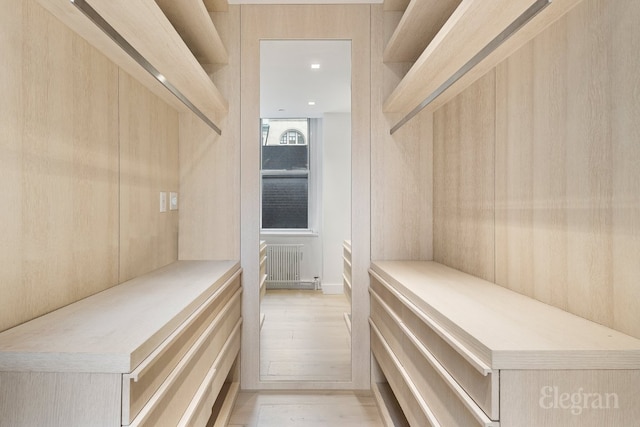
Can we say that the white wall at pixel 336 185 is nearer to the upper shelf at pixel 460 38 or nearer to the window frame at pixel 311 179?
the window frame at pixel 311 179

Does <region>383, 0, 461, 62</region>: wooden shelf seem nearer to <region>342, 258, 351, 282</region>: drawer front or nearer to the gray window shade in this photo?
the gray window shade

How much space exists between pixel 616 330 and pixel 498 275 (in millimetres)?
644

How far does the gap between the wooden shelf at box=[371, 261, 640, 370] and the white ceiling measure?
1.42 metres

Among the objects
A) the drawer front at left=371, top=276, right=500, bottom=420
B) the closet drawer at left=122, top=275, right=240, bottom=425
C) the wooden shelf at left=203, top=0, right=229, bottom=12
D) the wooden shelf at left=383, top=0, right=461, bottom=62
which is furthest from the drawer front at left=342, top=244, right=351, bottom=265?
the wooden shelf at left=203, top=0, right=229, bottom=12

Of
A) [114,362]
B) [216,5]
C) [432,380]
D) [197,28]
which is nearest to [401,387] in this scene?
[432,380]

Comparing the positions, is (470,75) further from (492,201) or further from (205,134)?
(205,134)

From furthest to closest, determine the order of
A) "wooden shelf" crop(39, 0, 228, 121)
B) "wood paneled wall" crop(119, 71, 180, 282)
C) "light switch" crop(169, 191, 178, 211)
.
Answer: "light switch" crop(169, 191, 178, 211)
"wood paneled wall" crop(119, 71, 180, 282)
"wooden shelf" crop(39, 0, 228, 121)

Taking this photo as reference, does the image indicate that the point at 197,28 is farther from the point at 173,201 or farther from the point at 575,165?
the point at 575,165

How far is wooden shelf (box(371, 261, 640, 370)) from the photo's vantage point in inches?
35.3

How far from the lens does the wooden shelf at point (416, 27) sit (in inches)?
73.9

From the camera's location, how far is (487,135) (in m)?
1.78

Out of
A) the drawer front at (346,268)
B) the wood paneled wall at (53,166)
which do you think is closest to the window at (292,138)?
the drawer front at (346,268)

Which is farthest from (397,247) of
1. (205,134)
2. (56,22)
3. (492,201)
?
(56,22)

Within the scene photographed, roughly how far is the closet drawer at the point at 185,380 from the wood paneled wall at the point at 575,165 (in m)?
1.22
